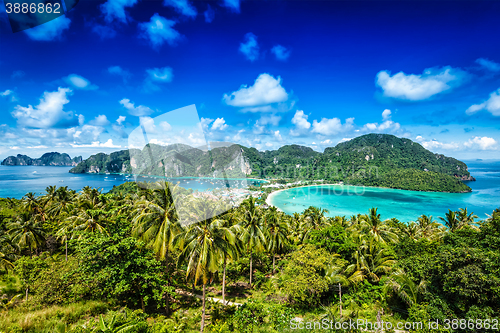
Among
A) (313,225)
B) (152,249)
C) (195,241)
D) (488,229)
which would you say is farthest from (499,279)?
(313,225)

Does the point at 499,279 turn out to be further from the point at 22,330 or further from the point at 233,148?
the point at 233,148

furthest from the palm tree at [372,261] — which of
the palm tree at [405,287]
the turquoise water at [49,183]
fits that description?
the turquoise water at [49,183]

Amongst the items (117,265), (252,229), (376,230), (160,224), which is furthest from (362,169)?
(117,265)

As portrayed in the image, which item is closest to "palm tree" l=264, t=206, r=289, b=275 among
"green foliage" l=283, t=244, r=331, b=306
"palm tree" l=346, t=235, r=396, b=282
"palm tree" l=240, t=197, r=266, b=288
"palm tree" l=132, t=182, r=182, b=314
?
"palm tree" l=240, t=197, r=266, b=288

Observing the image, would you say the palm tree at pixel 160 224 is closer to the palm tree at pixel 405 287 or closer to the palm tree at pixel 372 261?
the palm tree at pixel 405 287

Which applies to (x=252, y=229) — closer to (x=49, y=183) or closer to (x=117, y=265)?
(x=117, y=265)
